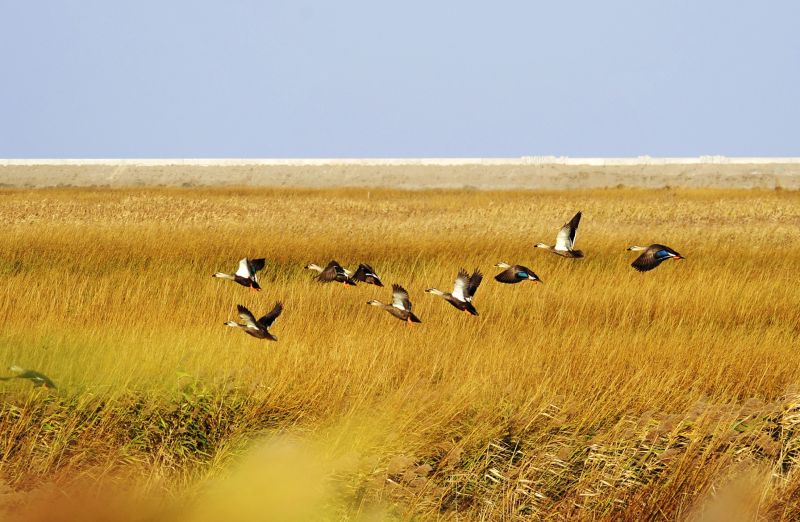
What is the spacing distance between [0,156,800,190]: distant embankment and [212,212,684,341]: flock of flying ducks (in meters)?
49.6

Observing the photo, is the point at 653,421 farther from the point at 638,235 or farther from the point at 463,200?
the point at 463,200

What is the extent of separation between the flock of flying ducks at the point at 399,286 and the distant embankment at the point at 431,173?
49607 millimetres

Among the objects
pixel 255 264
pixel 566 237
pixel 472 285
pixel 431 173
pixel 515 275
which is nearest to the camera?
pixel 472 285

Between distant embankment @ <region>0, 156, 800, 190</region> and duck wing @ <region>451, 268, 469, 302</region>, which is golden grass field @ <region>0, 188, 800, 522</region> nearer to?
duck wing @ <region>451, 268, 469, 302</region>

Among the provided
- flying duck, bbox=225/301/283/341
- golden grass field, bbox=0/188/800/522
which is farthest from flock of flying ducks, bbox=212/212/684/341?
golden grass field, bbox=0/188/800/522

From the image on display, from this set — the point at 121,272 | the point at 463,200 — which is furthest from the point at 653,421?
the point at 463,200

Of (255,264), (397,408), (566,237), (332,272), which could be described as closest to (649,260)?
(566,237)

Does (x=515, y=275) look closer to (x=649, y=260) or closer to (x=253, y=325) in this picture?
(x=649, y=260)

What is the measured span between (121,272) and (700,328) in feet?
23.7

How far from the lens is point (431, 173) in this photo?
218ft

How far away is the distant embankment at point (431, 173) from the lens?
2388 inches

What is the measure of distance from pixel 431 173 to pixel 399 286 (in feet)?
195

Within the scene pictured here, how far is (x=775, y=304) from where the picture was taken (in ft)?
35.7

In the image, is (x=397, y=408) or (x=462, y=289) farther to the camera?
(x=462, y=289)
